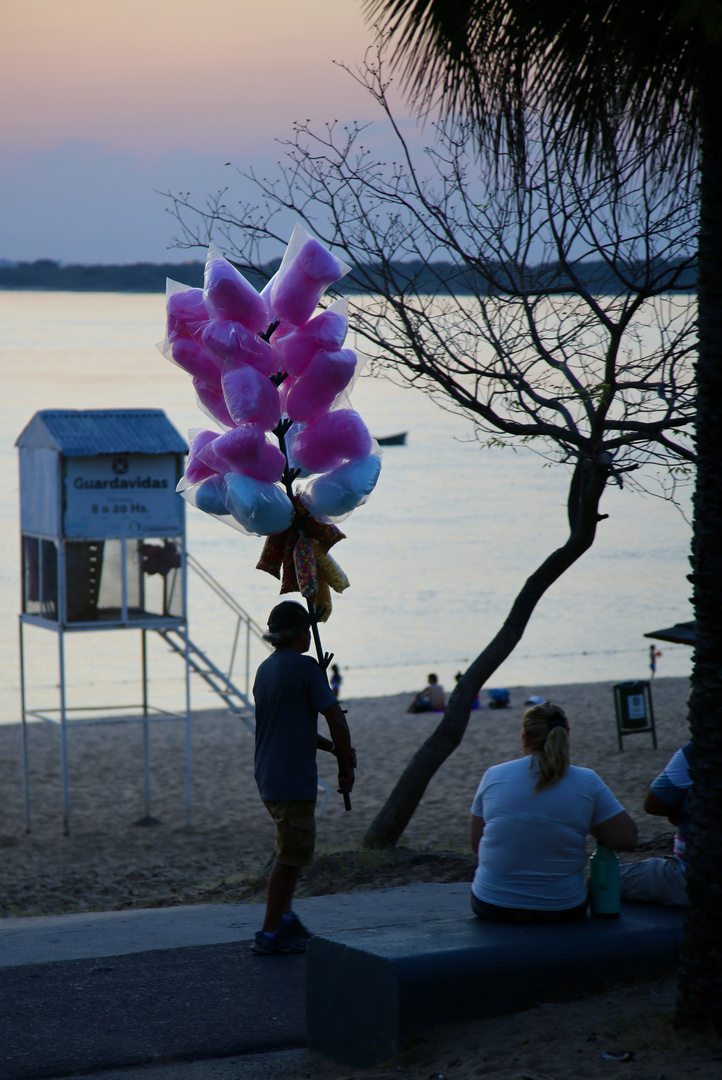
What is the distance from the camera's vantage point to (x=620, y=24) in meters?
3.91

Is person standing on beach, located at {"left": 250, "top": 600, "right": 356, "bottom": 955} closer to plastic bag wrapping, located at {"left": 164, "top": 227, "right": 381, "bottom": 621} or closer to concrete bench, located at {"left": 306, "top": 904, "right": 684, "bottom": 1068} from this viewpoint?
plastic bag wrapping, located at {"left": 164, "top": 227, "right": 381, "bottom": 621}

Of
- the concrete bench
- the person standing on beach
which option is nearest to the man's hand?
the person standing on beach

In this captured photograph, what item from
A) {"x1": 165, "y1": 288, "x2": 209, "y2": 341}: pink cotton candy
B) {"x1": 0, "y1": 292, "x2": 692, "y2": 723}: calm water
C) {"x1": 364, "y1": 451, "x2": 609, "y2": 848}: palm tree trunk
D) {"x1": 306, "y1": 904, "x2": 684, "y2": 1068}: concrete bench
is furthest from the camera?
{"x1": 0, "y1": 292, "x2": 692, "y2": 723}: calm water

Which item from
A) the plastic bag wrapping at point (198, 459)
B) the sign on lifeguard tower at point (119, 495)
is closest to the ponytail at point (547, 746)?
the plastic bag wrapping at point (198, 459)

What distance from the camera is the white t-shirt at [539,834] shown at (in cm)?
454

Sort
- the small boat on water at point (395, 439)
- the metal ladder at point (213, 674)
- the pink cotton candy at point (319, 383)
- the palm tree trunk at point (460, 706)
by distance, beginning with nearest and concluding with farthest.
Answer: the pink cotton candy at point (319, 383) < the palm tree trunk at point (460, 706) < the metal ladder at point (213, 674) < the small boat on water at point (395, 439)

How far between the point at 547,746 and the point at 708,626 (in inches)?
37.7

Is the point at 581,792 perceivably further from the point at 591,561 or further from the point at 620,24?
the point at 591,561

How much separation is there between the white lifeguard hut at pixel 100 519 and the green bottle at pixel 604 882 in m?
8.66

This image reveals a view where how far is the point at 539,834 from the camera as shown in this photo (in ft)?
14.9

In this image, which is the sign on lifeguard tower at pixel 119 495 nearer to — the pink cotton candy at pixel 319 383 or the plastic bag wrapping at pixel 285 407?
the plastic bag wrapping at pixel 285 407

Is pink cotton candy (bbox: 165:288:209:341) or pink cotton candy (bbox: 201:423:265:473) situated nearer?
pink cotton candy (bbox: 201:423:265:473)

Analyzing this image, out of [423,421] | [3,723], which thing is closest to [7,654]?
[3,723]

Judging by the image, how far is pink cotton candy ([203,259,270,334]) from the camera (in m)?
5.80
